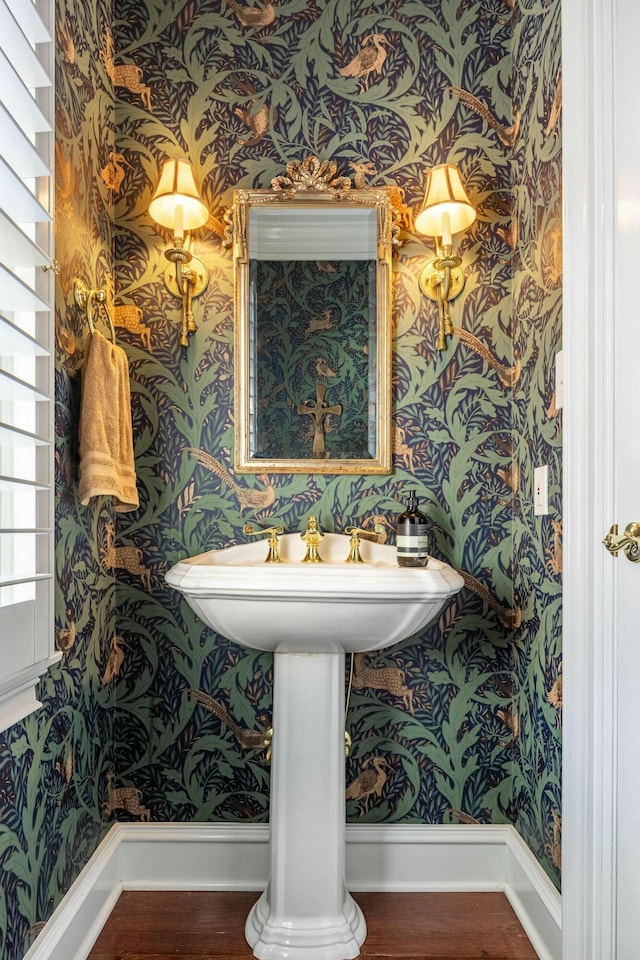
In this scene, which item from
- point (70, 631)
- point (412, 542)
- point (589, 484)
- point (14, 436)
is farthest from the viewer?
point (412, 542)

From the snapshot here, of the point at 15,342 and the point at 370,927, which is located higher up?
the point at 15,342

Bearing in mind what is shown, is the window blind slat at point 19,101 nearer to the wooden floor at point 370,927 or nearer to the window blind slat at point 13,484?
the window blind slat at point 13,484

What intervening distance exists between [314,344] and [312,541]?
0.53 metres

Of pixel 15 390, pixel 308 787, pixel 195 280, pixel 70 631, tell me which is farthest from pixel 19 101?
pixel 308 787

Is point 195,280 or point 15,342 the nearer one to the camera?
point 15,342

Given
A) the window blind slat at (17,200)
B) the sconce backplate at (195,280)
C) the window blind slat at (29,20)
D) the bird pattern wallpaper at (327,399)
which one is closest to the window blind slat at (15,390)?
the window blind slat at (17,200)

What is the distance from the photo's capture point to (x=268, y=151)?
1857 mm

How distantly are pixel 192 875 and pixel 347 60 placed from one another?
7.36ft

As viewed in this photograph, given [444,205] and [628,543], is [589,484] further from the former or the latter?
[444,205]

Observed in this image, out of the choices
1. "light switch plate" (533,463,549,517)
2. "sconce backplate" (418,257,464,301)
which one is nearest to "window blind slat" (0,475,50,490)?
"light switch plate" (533,463,549,517)

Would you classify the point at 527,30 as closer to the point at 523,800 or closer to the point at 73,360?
the point at 73,360

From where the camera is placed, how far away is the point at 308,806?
1527 millimetres

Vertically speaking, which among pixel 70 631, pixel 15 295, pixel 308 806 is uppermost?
pixel 15 295

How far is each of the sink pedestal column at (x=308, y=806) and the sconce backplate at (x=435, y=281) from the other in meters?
1.00
